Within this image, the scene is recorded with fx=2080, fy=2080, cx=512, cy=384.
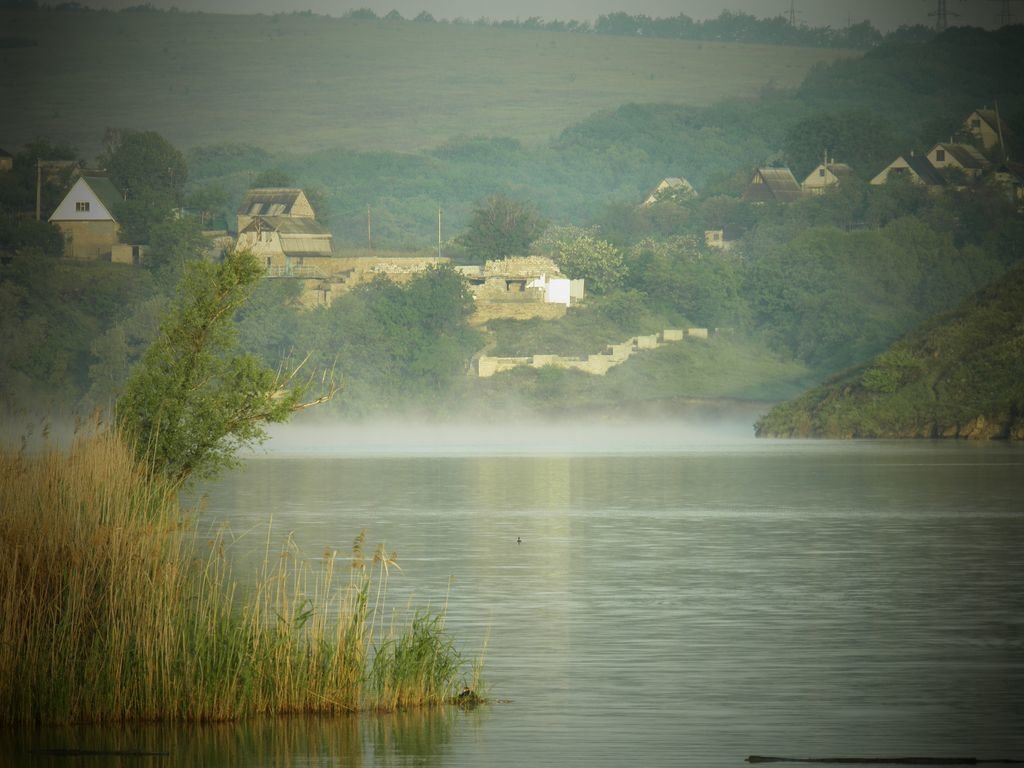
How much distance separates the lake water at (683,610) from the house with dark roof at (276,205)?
Answer: 323 feet

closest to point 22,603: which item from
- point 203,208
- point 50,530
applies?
point 50,530

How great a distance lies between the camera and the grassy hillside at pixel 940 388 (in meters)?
A: 95.7

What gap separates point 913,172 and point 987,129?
65.2ft

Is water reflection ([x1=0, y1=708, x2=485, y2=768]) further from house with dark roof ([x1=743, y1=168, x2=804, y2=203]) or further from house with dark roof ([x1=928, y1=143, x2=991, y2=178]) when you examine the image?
house with dark roof ([x1=743, y1=168, x2=804, y2=203])

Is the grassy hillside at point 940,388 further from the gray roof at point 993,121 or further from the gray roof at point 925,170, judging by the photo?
the gray roof at point 993,121

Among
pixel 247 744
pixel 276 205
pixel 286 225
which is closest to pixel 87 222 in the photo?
pixel 286 225

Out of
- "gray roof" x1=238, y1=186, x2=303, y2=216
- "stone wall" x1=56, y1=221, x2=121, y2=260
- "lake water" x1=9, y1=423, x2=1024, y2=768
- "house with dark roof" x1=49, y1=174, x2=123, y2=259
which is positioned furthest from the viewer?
"gray roof" x1=238, y1=186, x2=303, y2=216

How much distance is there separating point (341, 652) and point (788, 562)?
17.2 metres

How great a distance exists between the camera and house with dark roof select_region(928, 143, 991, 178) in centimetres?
18262

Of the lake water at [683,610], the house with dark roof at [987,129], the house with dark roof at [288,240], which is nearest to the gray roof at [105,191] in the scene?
the house with dark roof at [288,240]

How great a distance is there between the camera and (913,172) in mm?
180375

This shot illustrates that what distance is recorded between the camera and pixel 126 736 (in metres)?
16.6

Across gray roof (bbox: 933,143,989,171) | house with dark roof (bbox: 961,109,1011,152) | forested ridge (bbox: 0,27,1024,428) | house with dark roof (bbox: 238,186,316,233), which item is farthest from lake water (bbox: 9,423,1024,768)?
house with dark roof (bbox: 961,109,1011,152)

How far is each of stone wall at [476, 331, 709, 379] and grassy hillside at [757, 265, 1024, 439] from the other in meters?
21.8
